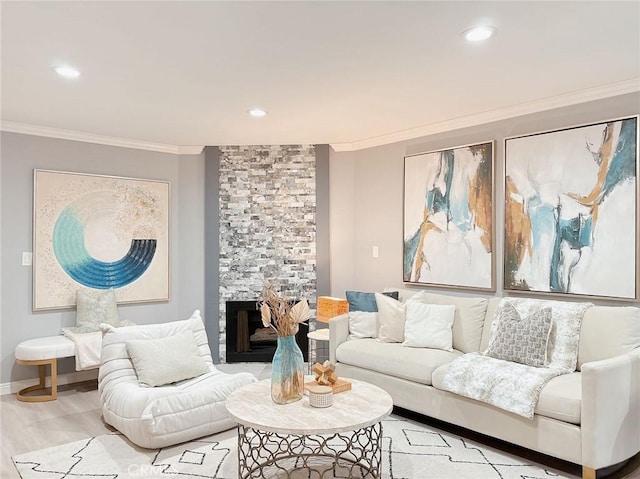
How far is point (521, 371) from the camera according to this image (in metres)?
3.01

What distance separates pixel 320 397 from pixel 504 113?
2.88m

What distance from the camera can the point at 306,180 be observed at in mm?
5500

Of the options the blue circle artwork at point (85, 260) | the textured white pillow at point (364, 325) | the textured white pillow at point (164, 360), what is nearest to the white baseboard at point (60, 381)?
the blue circle artwork at point (85, 260)

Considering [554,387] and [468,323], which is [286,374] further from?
[468,323]

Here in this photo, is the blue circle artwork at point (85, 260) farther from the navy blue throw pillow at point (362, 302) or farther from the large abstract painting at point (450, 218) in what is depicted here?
the large abstract painting at point (450, 218)

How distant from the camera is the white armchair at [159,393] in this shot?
3049 mm

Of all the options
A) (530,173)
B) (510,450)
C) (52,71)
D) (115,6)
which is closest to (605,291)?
(530,173)

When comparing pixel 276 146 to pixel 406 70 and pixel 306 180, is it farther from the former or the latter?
pixel 406 70

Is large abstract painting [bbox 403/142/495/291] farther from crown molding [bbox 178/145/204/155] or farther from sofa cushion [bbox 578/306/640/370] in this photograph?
crown molding [bbox 178/145/204/155]

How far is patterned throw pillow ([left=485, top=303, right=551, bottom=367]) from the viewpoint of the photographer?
10.3 ft

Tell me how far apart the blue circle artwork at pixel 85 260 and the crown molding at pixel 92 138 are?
713 mm

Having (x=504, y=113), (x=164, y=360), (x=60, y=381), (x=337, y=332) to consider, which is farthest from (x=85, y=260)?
(x=504, y=113)

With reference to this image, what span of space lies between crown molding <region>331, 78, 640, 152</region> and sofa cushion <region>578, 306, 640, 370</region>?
156 centimetres

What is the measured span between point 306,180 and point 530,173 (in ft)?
8.04
